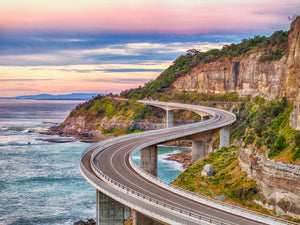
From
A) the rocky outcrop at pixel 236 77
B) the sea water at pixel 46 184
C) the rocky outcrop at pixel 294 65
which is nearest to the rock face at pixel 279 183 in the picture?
the rocky outcrop at pixel 294 65

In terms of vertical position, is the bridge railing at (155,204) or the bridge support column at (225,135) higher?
the bridge railing at (155,204)

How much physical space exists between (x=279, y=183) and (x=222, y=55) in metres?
109

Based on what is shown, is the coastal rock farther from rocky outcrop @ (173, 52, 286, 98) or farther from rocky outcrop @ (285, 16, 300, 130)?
rocky outcrop @ (173, 52, 286, 98)

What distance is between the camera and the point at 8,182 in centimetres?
7038

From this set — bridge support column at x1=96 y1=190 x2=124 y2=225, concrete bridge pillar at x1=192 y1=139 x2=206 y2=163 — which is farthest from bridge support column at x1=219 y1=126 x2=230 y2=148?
bridge support column at x1=96 y1=190 x2=124 y2=225

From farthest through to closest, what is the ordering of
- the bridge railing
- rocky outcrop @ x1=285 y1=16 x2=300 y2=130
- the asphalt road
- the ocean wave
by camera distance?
the ocean wave, rocky outcrop @ x1=285 y1=16 x2=300 y2=130, the asphalt road, the bridge railing

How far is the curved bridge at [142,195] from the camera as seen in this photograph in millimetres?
28750

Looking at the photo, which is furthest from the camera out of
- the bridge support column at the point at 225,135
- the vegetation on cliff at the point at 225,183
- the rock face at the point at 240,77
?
the rock face at the point at 240,77

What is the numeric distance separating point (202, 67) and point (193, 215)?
390 feet

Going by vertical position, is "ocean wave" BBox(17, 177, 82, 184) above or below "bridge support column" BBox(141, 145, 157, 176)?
below

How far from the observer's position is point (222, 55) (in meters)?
142

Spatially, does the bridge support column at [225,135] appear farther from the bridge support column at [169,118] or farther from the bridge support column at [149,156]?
the bridge support column at [169,118]

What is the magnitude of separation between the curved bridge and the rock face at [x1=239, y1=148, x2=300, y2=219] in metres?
2.95

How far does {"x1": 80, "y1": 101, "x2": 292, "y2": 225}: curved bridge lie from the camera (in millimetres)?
28750
